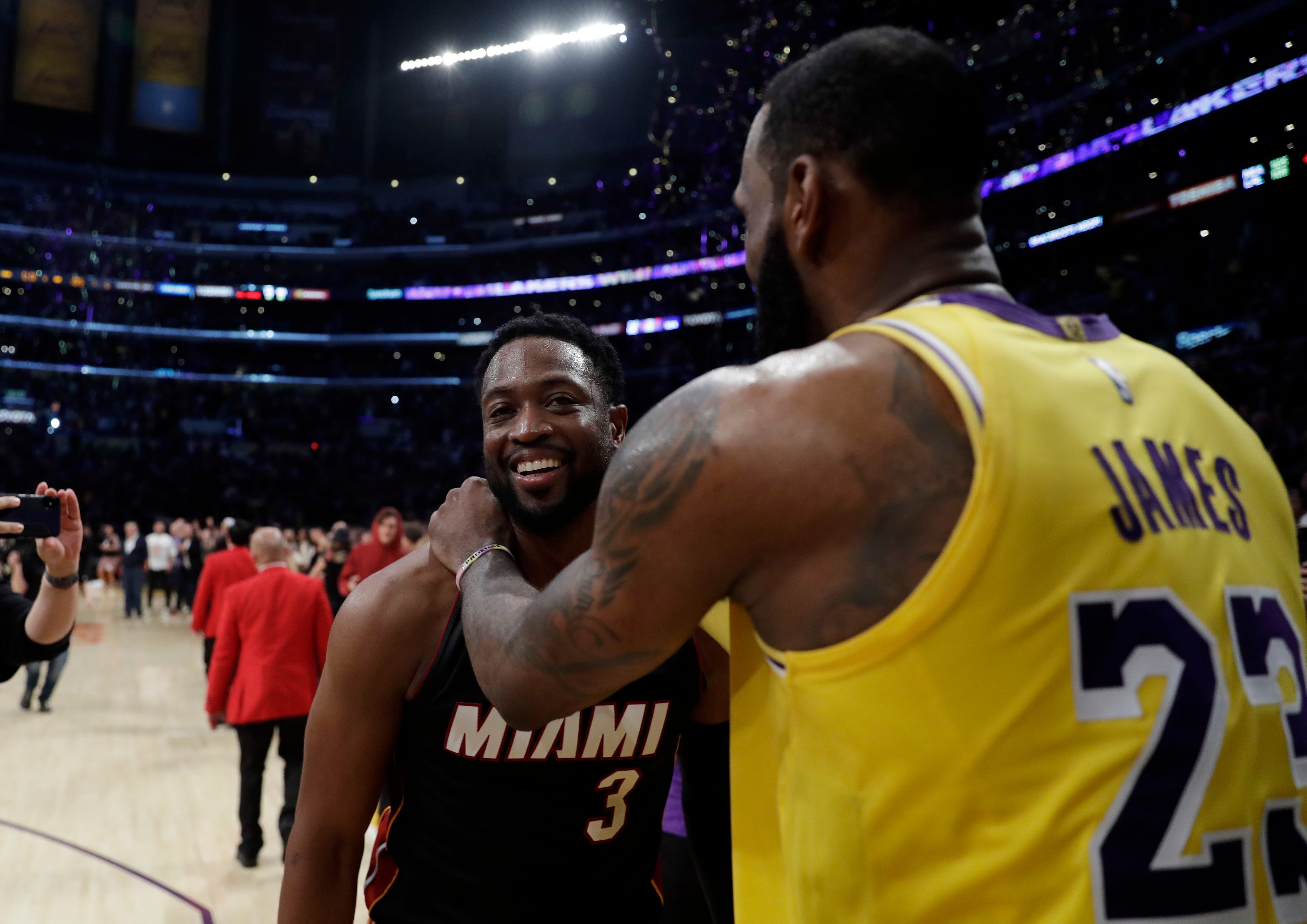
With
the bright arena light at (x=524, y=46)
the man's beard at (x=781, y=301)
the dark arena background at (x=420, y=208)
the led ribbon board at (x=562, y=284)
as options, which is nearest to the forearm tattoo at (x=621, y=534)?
the man's beard at (x=781, y=301)

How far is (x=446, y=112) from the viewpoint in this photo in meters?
35.2

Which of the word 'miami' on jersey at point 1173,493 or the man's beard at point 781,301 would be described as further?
the man's beard at point 781,301

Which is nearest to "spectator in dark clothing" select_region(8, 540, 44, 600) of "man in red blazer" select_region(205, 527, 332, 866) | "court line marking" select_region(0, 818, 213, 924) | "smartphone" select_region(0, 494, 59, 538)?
"court line marking" select_region(0, 818, 213, 924)

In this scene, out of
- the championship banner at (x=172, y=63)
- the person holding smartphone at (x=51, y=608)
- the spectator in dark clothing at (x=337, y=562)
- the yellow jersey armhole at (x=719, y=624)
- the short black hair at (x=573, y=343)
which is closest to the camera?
the yellow jersey armhole at (x=719, y=624)

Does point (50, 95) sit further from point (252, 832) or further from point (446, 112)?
point (252, 832)

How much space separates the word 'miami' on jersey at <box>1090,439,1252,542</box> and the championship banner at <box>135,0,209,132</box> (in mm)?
37092

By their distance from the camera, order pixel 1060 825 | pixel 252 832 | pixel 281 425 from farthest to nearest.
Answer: pixel 281 425
pixel 252 832
pixel 1060 825

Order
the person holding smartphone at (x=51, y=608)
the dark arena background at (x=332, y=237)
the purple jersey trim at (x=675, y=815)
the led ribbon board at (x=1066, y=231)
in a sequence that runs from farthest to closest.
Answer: the dark arena background at (x=332, y=237) < the led ribbon board at (x=1066, y=231) < the purple jersey trim at (x=675, y=815) < the person holding smartphone at (x=51, y=608)

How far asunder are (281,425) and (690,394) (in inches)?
1353

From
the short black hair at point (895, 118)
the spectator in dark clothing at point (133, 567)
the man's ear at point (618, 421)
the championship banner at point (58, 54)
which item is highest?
the championship banner at point (58, 54)

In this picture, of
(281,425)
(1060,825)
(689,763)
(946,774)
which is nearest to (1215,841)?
(1060,825)

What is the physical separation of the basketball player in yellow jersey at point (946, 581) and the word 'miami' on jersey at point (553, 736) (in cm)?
55

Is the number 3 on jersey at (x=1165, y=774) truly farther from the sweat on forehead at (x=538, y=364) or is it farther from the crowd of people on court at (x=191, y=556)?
the crowd of people on court at (x=191, y=556)

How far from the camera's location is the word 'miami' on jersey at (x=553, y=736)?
1.76 m
